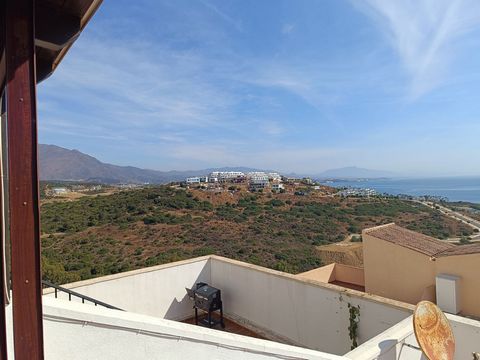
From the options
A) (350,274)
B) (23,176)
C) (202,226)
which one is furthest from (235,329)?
(202,226)

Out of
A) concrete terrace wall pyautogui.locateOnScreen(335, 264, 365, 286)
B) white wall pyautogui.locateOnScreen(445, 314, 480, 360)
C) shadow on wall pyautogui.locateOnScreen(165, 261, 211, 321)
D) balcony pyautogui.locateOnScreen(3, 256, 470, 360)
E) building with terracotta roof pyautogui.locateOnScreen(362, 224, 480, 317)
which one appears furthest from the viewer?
concrete terrace wall pyautogui.locateOnScreen(335, 264, 365, 286)

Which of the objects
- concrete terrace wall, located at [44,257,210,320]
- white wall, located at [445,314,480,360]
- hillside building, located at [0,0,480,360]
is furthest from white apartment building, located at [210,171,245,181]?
white wall, located at [445,314,480,360]

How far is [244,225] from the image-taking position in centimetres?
2498

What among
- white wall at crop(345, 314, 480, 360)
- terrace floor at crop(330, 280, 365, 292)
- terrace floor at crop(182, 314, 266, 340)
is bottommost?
terrace floor at crop(330, 280, 365, 292)

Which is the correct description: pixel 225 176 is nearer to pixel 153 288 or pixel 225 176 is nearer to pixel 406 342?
pixel 153 288

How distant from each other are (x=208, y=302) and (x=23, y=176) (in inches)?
186

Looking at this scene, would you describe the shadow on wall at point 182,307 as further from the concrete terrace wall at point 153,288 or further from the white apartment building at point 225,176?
the white apartment building at point 225,176

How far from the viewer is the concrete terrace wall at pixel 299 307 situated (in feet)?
13.8

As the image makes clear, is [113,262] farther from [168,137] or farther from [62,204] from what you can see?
[168,137]

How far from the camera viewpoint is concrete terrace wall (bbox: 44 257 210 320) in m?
5.20

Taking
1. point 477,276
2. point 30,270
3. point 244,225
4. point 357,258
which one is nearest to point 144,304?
point 30,270

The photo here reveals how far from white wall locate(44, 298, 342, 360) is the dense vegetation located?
33.3 feet

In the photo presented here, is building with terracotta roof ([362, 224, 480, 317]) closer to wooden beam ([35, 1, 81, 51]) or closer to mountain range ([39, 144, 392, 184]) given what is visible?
wooden beam ([35, 1, 81, 51])

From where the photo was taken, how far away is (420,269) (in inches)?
228
